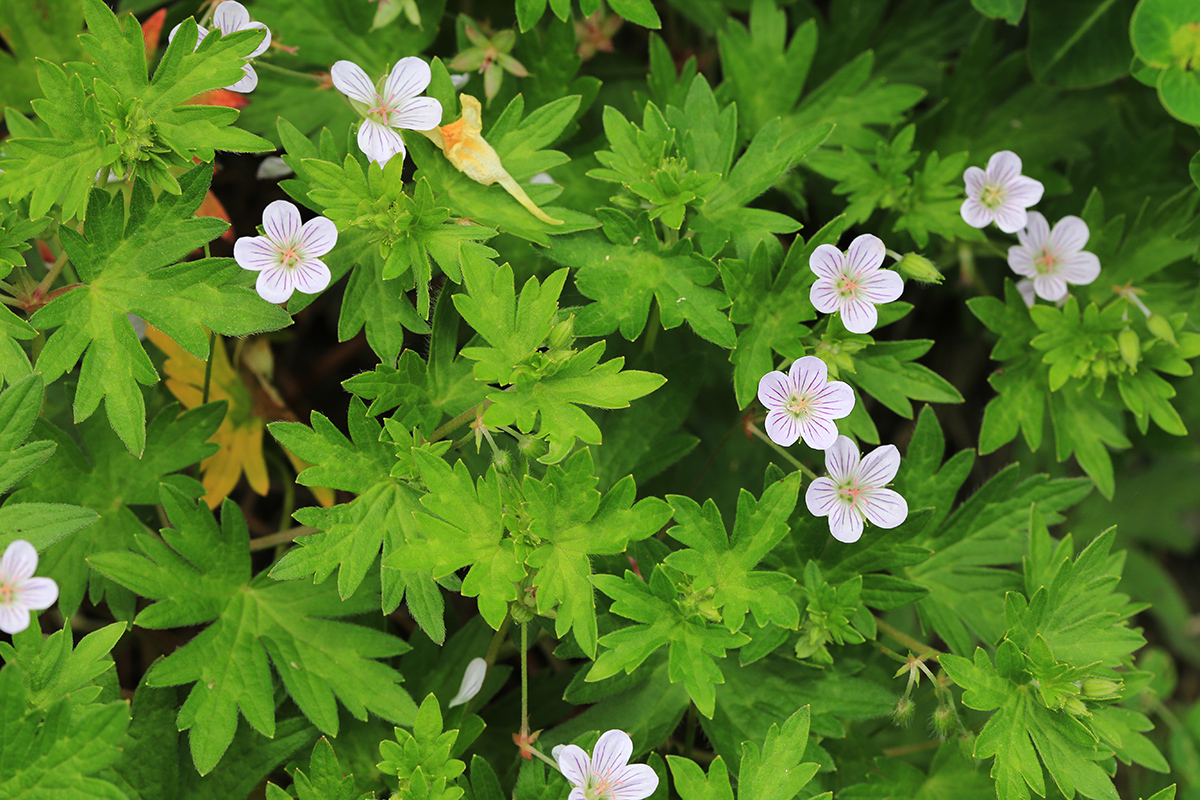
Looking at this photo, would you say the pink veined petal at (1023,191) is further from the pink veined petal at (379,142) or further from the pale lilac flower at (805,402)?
the pink veined petal at (379,142)

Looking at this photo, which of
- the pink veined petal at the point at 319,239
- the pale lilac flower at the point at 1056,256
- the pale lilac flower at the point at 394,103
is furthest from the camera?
the pale lilac flower at the point at 1056,256

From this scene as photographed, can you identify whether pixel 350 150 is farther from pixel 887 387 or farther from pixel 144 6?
pixel 887 387

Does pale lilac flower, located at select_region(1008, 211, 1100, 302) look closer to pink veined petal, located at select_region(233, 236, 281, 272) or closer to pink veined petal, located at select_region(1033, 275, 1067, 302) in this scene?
pink veined petal, located at select_region(1033, 275, 1067, 302)

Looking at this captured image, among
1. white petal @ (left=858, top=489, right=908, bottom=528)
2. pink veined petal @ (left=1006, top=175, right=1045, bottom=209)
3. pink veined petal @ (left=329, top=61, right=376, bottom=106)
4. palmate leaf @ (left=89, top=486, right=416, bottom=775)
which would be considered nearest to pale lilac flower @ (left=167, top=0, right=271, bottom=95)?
pink veined petal @ (left=329, top=61, right=376, bottom=106)

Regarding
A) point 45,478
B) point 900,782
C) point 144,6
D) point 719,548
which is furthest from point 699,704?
point 144,6

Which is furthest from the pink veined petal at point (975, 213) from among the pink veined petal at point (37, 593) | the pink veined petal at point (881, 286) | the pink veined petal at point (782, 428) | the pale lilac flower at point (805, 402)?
the pink veined petal at point (37, 593)
